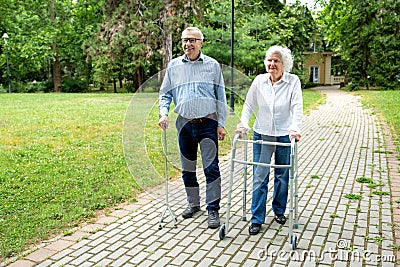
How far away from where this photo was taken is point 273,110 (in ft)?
13.0

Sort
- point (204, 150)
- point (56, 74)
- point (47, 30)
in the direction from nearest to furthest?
point (204, 150) < point (47, 30) < point (56, 74)

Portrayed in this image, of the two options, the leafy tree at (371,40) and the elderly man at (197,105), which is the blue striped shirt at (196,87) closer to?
the elderly man at (197,105)

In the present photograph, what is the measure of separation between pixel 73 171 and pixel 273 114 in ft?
11.9

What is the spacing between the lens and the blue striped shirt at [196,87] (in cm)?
411

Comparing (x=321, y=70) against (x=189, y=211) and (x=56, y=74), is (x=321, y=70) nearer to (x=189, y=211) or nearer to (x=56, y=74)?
(x=56, y=74)

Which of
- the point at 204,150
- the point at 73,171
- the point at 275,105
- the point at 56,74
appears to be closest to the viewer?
the point at 275,105

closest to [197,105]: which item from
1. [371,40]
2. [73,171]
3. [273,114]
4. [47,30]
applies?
[273,114]

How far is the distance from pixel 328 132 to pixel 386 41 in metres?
18.5

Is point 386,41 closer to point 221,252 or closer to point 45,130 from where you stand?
point 45,130

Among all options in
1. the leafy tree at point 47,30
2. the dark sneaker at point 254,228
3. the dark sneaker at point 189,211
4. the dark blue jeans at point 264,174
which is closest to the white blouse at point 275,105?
the dark blue jeans at point 264,174

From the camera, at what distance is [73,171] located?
6391 mm

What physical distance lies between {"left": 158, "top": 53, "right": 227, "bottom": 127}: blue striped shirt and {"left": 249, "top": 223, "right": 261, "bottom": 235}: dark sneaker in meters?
1.17

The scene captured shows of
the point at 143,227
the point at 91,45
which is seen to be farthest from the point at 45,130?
the point at 91,45

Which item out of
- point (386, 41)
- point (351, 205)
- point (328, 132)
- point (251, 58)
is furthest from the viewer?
point (386, 41)
